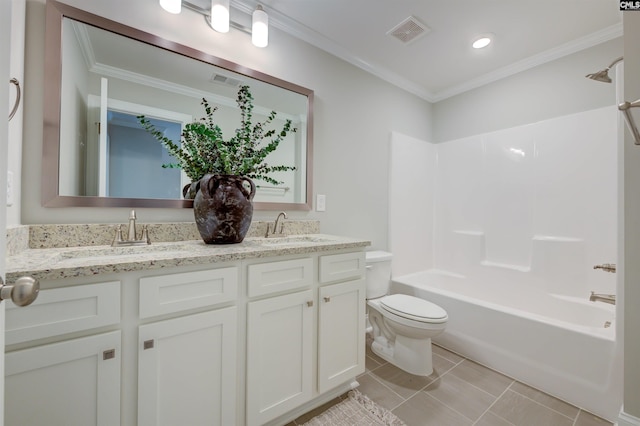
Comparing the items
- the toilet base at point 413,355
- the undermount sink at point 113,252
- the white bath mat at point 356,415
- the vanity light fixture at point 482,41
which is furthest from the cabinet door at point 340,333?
the vanity light fixture at point 482,41

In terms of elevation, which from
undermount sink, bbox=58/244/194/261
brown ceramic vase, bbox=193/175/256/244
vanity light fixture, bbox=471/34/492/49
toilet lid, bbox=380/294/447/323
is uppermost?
vanity light fixture, bbox=471/34/492/49

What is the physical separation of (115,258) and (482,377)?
84.1 inches

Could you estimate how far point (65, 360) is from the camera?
0.78m

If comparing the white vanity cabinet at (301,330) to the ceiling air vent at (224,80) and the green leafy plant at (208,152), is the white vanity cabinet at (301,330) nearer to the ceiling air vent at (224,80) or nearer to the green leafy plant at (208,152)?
the green leafy plant at (208,152)

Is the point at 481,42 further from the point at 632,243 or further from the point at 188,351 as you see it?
the point at 188,351

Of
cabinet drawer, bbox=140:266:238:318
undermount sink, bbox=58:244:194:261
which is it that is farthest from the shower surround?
undermount sink, bbox=58:244:194:261

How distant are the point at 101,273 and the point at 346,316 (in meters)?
1.12

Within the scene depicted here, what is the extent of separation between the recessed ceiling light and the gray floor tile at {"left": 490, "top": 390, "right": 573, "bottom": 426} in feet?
7.88

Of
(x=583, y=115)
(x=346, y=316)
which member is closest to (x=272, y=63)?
(x=346, y=316)

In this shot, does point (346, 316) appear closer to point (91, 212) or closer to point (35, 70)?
point (91, 212)

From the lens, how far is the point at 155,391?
0.91 metres

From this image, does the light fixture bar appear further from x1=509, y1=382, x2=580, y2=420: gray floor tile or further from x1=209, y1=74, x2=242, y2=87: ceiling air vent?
x1=509, y1=382, x2=580, y2=420: gray floor tile

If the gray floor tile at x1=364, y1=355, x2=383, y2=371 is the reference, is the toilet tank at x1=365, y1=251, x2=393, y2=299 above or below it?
Result: above

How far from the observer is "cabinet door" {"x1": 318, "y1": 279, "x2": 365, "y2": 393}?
136 centimetres
